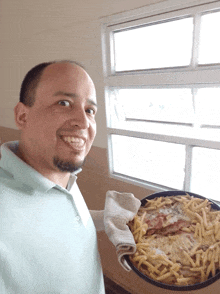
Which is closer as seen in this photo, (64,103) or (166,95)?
(64,103)

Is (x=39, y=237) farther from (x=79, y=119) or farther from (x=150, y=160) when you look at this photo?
(x=150, y=160)

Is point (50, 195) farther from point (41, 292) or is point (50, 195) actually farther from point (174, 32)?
point (174, 32)

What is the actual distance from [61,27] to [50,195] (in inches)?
65.3

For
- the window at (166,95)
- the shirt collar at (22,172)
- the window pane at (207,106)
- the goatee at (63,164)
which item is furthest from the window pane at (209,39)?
the shirt collar at (22,172)

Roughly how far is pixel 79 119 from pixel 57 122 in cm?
8

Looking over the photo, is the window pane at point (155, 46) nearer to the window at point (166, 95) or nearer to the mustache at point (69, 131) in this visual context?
the window at point (166, 95)

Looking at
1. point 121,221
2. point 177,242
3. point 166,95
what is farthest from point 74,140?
point 166,95

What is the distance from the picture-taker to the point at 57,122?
0.77 meters

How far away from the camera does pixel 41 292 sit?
2.30 feet

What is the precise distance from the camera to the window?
4.30 feet

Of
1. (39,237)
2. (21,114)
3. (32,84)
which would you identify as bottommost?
(39,237)

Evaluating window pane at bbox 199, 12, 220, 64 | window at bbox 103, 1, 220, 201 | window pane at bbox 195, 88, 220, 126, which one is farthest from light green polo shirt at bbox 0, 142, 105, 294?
window pane at bbox 199, 12, 220, 64

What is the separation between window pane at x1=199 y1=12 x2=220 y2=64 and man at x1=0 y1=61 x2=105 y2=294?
34.3 inches

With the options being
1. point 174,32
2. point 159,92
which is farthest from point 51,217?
point 174,32
